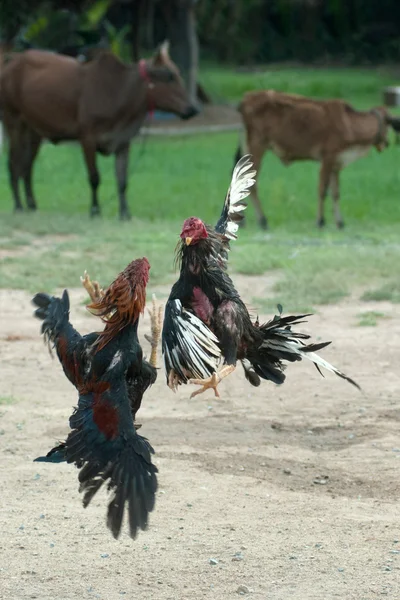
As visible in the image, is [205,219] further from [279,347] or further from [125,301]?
[125,301]

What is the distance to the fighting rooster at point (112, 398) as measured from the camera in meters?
4.62

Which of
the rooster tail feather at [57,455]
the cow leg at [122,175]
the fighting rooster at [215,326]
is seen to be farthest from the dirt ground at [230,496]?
the cow leg at [122,175]

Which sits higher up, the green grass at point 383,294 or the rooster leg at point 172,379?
the rooster leg at point 172,379

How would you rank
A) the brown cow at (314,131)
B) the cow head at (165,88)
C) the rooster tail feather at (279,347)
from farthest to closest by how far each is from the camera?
the cow head at (165,88)
the brown cow at (314,131)
the rooster tail feather at (279,347)

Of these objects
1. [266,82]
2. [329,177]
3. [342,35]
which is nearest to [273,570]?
[329,177]

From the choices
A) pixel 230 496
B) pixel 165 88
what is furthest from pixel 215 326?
pixel 165 88

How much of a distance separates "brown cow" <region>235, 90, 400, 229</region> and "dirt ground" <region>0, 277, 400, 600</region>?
21.5 feet

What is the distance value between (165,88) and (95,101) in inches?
37.5

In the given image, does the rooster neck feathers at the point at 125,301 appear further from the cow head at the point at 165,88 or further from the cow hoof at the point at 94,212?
the cow head at the point at 165,88

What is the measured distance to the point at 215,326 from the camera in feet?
19.9

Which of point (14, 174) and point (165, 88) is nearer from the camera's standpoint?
point (165, 88)

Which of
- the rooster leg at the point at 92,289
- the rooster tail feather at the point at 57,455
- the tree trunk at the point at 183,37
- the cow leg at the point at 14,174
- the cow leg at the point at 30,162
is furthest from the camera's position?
the tree trunk at the point at 183,37

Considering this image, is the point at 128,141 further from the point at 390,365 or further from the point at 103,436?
the point at 103,436

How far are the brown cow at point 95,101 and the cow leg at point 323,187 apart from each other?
2166 mm
